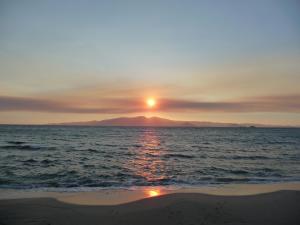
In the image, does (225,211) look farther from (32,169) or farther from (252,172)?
(32,169)

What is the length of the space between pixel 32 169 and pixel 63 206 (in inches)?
389

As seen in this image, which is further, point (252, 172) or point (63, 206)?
point (252, 172)

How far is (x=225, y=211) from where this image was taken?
29.7 ft

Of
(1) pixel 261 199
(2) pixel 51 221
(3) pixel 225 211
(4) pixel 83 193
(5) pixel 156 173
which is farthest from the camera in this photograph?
(5) pixel 156 173

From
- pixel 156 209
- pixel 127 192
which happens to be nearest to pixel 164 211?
pixel 156 209

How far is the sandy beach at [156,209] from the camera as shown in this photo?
26.7ft

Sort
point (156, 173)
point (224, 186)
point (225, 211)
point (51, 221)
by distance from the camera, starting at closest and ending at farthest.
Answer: point (51, 221) → point (225, 211) → point (224, 186) → point (156, 173)

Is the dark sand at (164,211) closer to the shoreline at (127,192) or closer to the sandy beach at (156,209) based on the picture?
the sandy beach at (156,209)

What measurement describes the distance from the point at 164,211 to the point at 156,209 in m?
0.34

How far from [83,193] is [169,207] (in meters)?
4.41

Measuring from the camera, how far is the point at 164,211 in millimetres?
8969

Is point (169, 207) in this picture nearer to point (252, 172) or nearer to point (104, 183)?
point (104, 183)

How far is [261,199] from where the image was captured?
36.3 ft

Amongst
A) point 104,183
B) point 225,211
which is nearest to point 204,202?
point 225,211
